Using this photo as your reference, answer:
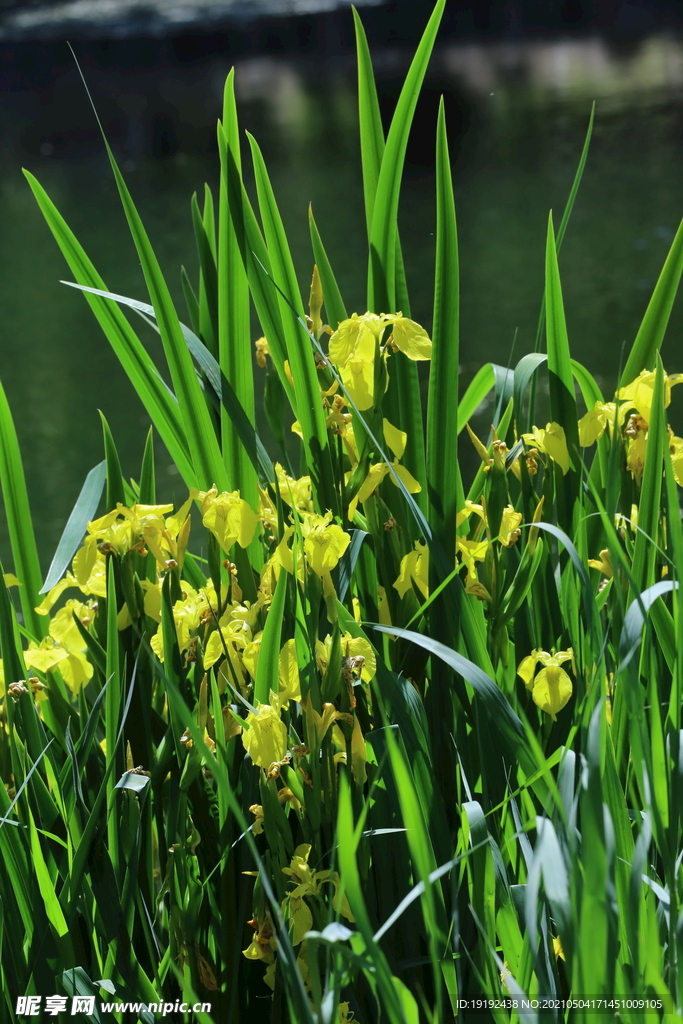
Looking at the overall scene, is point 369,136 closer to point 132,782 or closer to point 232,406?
point 232,406

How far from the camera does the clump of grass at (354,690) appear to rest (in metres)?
0.44

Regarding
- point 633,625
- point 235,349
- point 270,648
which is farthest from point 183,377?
point 633,625

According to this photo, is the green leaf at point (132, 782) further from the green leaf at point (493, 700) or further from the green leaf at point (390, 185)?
the green leaf at point (390, 185)

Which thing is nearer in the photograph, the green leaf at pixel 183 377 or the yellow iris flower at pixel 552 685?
the yellow iris flower at pixel 552 685

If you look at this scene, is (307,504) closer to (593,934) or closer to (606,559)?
(606,559)

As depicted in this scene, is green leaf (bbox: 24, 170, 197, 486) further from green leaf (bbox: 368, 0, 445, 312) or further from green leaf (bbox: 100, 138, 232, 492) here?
green leaf (bbox: 368, 0, 445, 312)

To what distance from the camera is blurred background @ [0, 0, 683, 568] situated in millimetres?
2986

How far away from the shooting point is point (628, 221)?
4012mm

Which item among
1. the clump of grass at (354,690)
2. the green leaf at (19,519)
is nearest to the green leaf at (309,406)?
the clump of grass at (354,690)

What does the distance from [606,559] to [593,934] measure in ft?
0.96

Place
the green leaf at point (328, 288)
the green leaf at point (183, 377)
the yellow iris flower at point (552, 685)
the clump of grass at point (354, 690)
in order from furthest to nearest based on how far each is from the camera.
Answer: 1. the green leaf at point (328, 288)
2. the green leaf at point (183, 377)
3. the yellow iris flower at point (552, 685)
4. the clump of grass at point (354, 690)

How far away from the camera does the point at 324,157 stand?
6840 mm

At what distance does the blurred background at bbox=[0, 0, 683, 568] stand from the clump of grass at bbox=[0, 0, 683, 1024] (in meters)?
0.14

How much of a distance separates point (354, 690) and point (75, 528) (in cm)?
30
